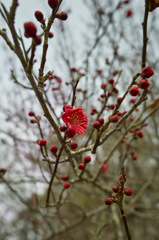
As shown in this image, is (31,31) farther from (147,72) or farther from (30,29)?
(147,72)

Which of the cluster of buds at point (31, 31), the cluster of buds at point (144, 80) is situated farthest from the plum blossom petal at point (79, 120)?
the cluster of buds at point (31, 31)

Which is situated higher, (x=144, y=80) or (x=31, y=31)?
(x=31, y=31)

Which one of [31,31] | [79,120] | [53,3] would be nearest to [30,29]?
[31,31]

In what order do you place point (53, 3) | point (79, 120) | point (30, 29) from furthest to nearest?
point (79, 120) → point (53, 3) → point (30, 29)

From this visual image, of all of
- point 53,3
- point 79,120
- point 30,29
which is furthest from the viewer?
point 79,120

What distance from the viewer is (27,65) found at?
1.11 meters

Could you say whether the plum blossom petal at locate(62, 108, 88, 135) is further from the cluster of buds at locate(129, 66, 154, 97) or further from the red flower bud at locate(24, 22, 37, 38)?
the red flower bud at locate(24, 22, 37, 38)

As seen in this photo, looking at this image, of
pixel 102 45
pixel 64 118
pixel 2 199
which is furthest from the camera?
pixel 2 199

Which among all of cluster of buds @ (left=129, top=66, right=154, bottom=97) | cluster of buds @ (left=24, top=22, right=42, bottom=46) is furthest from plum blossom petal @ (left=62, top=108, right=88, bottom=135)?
cluster of buds @ (left=24, top=22, right=42, bottom=46)

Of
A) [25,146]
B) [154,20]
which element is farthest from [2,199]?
[154,20]

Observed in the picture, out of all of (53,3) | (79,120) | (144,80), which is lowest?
(144,80)

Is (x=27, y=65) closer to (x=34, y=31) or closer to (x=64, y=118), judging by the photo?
(x=34, y=31)

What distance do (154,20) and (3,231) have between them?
25.2 ft

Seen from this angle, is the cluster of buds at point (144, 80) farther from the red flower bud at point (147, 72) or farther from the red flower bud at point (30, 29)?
the red flower bud at point (30, 29)
